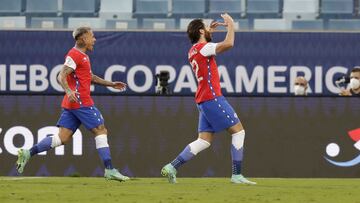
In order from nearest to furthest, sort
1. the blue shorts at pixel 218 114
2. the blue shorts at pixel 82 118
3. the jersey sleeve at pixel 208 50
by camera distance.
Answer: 1. the jersey sleeve at pixel 208 50
2. the blue shorts at pixel 218 114
3. the blue shorts at pixel 82 118

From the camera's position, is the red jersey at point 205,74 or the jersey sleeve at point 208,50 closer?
the jersey sleeve at point 208,50

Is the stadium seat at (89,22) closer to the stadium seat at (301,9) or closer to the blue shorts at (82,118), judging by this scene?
the stadium seat at (301,9)

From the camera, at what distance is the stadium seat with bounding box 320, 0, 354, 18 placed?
1911 cm

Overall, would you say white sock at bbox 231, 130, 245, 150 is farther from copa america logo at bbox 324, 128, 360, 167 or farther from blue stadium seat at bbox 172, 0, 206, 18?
blue stadium seat at bbox 172, 0, 206, 18

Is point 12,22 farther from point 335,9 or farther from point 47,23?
point 335,9

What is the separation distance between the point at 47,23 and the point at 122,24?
1.36 meters

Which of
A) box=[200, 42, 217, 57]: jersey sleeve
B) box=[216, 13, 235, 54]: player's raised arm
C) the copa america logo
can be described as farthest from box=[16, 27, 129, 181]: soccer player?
→ the copa america logo

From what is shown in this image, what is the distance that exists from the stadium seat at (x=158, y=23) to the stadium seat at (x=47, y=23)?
1531mm

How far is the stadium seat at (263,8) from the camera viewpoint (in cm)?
1909

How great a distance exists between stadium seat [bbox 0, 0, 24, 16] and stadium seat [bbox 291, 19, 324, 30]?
195 inches

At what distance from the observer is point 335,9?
19.2m

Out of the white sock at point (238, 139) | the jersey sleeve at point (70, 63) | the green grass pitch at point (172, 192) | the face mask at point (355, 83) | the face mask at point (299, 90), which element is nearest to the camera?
the green grass pitch at point (172, 192)

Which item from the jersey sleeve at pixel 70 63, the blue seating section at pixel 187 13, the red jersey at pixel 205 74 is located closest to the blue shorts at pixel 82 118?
the jersey sleeve at pixel 70 63

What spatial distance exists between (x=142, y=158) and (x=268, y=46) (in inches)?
218
